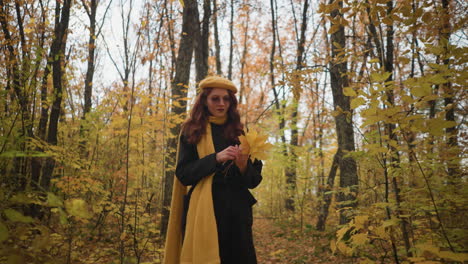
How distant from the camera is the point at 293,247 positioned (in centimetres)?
550

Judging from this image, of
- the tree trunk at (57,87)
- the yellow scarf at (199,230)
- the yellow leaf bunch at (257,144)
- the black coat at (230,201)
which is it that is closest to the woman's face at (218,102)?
the yellow scarf at (199,230)

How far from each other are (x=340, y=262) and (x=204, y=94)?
365cm

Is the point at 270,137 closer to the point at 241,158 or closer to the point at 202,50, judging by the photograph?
the point at 241,158

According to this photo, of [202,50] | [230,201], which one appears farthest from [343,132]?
[202,50]

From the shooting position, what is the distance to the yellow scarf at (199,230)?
5.38 ft

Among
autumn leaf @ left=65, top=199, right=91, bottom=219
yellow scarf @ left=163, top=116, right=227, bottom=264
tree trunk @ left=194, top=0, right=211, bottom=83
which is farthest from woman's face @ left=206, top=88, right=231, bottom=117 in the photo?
tree trunk @ left=194, top=0, right=211, bottom=83

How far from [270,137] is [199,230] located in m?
2.24

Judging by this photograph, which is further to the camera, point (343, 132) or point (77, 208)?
point (343, 132)

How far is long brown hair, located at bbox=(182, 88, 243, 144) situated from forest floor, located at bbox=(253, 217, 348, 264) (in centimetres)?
293

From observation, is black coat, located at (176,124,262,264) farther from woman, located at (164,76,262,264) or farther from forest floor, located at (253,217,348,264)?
forest floor, located at (253,217,348,264)

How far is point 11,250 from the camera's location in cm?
71

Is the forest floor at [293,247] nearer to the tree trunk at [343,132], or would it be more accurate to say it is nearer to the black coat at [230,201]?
the tree trunk at [343,132]

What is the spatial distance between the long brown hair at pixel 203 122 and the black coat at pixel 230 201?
0.56ft

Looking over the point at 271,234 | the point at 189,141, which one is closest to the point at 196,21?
the point at 189,141
